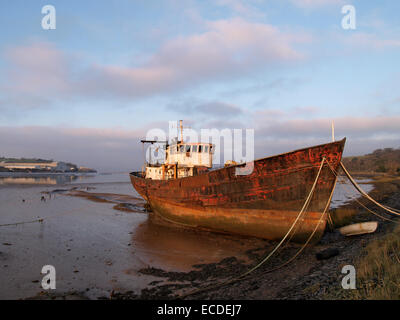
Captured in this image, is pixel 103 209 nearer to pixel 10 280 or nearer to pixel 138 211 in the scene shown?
pixel 138 211

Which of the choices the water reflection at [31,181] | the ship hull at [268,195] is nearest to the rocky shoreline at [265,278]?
the ship hull at [268,195]

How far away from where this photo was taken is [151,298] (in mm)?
5727

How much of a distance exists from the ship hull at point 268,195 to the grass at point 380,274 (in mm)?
2444

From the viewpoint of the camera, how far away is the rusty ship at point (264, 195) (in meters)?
8.84

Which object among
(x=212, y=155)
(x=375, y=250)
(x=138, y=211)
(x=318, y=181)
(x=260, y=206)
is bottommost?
(x=138, y=211)

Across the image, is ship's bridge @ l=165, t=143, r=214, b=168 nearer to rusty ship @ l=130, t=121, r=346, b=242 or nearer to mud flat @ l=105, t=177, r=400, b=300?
rusty ship @ l=130, t=121, r=346, b=242

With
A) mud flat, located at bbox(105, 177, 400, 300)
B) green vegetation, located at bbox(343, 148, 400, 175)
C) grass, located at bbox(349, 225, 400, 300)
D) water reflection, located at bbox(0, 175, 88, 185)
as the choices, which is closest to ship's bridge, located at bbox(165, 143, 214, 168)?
mud flat, located at bbox(105, 177, 400, 300)

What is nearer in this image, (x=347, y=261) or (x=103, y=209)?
(x=347, y=261)

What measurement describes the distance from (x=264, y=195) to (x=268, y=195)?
0.16 metres

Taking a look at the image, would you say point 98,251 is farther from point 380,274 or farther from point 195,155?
point 380,274

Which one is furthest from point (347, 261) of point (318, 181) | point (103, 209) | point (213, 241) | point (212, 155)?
point (103, 209)

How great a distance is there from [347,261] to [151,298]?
5592 mm

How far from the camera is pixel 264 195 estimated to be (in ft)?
31.7

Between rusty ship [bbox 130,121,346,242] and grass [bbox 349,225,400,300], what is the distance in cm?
247
